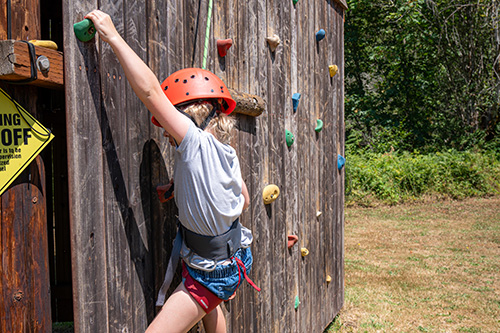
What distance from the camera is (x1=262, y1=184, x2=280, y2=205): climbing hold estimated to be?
3217 mm

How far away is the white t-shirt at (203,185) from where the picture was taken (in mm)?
1935

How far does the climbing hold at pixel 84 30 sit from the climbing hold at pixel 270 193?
168 cm

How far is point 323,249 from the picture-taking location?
463 centimetres

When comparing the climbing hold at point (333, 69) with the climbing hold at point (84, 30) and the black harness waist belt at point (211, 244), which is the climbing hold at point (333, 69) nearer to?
the black harness waist belt at point (211, 244)

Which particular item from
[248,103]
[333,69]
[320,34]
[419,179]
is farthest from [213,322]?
[419,179]

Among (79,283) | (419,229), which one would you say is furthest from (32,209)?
(419,229)

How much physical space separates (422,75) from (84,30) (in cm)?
1744

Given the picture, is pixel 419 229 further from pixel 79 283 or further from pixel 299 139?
pixel 79 283

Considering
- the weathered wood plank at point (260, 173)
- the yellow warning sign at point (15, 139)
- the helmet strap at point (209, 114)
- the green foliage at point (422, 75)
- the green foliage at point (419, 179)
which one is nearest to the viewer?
the yellow warning sign at point (15, 139)

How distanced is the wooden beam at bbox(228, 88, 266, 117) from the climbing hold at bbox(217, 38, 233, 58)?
226mm

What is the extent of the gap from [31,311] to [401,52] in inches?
694

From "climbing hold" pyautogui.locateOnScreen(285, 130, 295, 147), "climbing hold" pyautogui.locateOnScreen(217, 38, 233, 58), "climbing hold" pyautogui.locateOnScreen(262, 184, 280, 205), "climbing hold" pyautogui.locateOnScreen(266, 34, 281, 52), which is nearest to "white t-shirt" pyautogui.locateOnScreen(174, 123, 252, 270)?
"climbing hold" pyautogui.locateOnScreen(217, 38, 233, 58)

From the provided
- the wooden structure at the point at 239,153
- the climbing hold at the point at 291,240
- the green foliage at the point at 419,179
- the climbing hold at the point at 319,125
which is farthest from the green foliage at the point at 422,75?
the climbing hold at the point at 291,240

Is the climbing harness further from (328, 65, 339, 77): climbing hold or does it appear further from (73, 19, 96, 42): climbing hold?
(328, 65, 339, 77): climbing hold
